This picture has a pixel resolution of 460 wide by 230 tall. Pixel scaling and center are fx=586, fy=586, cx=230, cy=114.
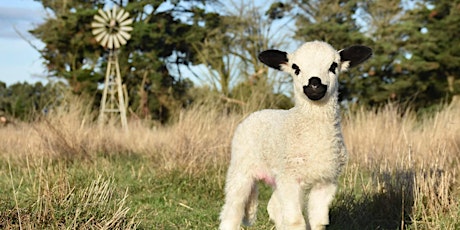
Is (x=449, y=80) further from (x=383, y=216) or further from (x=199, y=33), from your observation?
(x=383, y=216)

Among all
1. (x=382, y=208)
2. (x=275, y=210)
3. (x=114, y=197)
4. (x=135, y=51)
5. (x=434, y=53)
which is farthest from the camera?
(x=135, y=51)

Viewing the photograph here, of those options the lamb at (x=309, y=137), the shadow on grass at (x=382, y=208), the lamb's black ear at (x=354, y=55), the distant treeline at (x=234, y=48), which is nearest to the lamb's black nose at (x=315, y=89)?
the lamb at (x=309, y=137)

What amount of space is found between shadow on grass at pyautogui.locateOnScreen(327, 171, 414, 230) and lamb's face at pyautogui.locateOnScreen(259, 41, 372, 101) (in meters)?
1.67

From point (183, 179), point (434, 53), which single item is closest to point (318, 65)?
point (183, 179)

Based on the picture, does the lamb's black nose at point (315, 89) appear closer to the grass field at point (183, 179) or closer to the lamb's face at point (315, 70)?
the lamb's face at point (315, 70)

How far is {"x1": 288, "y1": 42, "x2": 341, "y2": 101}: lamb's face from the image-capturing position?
3.57 m

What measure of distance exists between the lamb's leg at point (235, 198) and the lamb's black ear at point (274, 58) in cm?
84

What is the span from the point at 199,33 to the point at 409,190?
23070mm

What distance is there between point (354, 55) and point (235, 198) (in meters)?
1.33

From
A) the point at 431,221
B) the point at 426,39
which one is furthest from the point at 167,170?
the point at 426,39

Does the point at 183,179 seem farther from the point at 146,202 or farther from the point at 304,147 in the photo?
→ the point at 304,147

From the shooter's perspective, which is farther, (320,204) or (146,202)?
(146,202)

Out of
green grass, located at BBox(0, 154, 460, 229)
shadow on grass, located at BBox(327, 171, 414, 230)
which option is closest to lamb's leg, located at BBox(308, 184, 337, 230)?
green grass, located at BBox(0, 154, 460, 229)

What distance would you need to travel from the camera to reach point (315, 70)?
3613 millimetres
